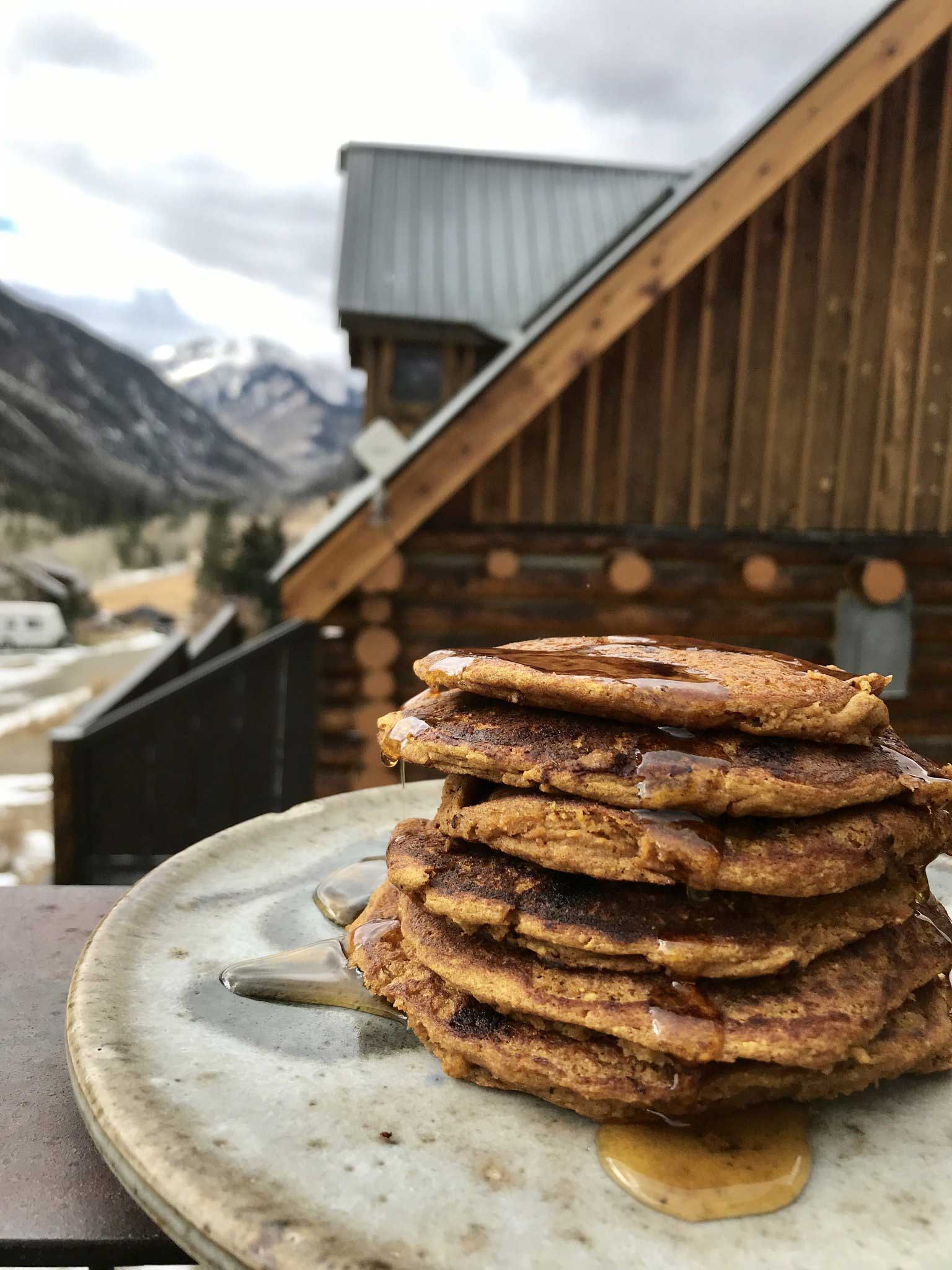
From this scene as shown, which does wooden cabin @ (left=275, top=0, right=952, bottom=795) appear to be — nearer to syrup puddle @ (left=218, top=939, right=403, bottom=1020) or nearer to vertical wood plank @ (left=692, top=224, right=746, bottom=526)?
vertical wood plank @ (left=692, top=224, right=746, bottom=526)

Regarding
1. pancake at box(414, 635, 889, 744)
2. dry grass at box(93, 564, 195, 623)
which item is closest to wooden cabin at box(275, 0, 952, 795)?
pancake at box(414, 635, 889, 744)

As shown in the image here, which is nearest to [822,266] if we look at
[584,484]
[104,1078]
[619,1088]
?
[584,484]

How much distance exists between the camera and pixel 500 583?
15.7 ft

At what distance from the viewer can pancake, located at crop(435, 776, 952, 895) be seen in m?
1.08

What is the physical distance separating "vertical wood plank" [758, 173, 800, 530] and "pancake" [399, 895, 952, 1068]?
145 inches

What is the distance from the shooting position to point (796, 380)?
4559 mm

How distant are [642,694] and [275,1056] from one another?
0.70 meters

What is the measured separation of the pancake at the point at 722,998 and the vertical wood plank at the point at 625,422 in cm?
352

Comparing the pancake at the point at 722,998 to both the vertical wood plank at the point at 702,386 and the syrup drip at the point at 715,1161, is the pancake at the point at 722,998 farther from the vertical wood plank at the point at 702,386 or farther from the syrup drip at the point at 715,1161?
the vertical wood plank at the point at 702,386

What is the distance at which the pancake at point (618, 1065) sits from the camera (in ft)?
3.48

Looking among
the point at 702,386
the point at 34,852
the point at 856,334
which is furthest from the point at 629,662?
the point at 34,852

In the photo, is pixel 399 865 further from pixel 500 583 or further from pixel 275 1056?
pixel 500 583

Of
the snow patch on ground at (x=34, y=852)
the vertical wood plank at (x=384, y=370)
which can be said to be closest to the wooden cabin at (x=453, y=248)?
the vertical wood plank at (x=384, y=370)

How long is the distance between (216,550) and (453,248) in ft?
38.9
